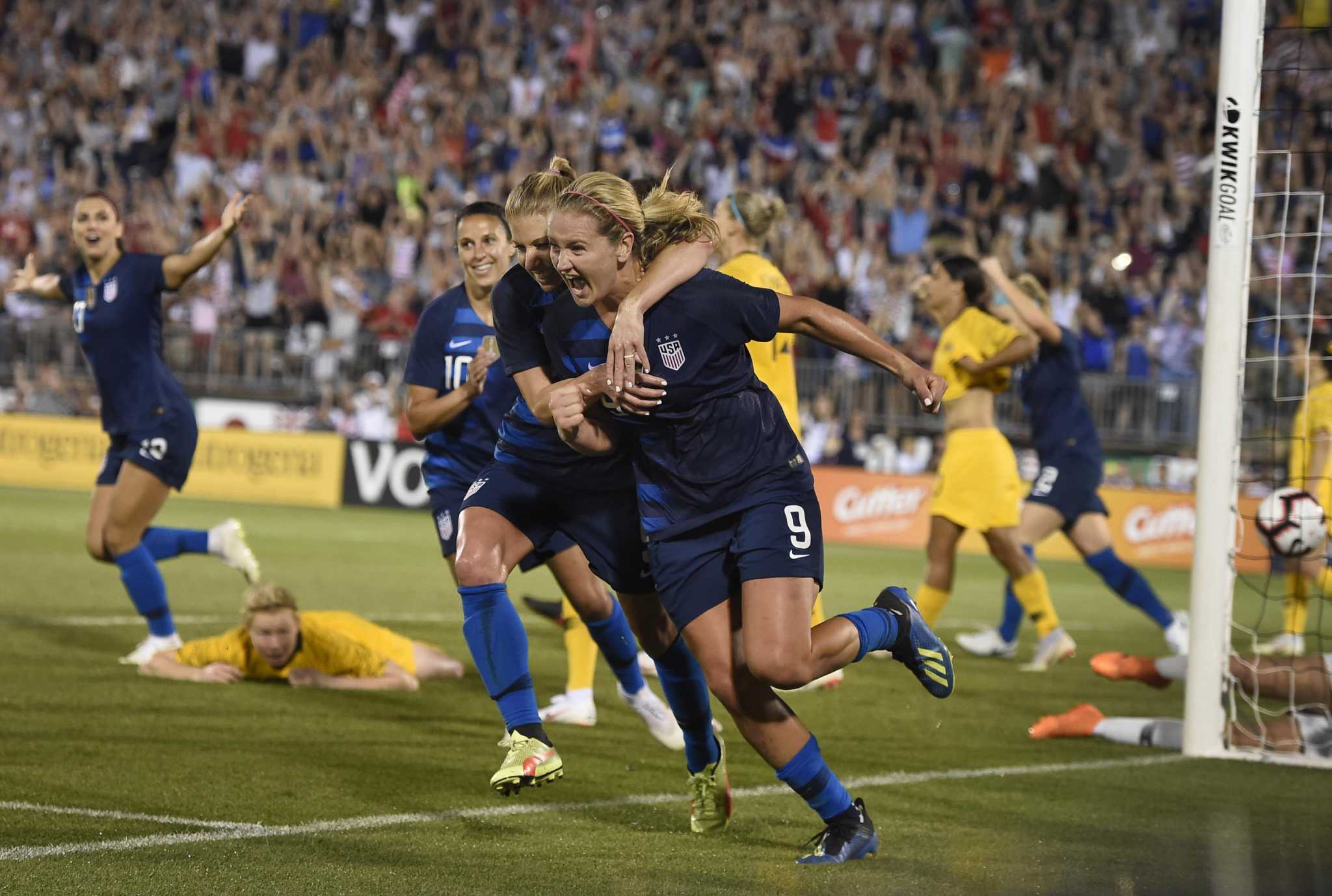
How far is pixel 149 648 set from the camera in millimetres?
9203

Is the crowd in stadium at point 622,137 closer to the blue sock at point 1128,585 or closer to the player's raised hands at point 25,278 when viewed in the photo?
the blue sock at point 1128,585

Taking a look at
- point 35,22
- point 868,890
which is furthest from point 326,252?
point 868,890

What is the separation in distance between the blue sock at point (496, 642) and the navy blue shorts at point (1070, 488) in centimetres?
617

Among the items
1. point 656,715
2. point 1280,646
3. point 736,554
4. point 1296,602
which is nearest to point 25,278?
point 656,715

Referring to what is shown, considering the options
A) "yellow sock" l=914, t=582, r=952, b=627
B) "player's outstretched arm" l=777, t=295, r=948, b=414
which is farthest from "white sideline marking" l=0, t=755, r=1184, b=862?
"yellow sock" l=914, t=582, r=952, b=627

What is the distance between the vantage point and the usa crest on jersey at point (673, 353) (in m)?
4.93

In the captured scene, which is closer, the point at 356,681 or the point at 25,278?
the point at 356,681

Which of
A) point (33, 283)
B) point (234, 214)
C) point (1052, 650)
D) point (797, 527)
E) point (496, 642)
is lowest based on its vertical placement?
point (1052, 650)

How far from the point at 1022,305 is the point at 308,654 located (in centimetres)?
462

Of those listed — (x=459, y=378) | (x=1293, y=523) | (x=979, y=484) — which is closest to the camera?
(x=459, y=378)

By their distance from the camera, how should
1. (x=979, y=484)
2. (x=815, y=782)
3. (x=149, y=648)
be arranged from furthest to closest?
1. (x=979, y=484)
2. (x=149, y=648)
3. (x=815, y=782)

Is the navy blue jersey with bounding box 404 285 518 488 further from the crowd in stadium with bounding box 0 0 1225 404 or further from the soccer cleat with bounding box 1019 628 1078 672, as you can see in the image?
the crowd in stadium with bounding box 0 0 1225 404

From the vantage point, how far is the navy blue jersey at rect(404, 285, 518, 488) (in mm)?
7273

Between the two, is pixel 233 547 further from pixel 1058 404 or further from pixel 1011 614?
pixel 1058 404
